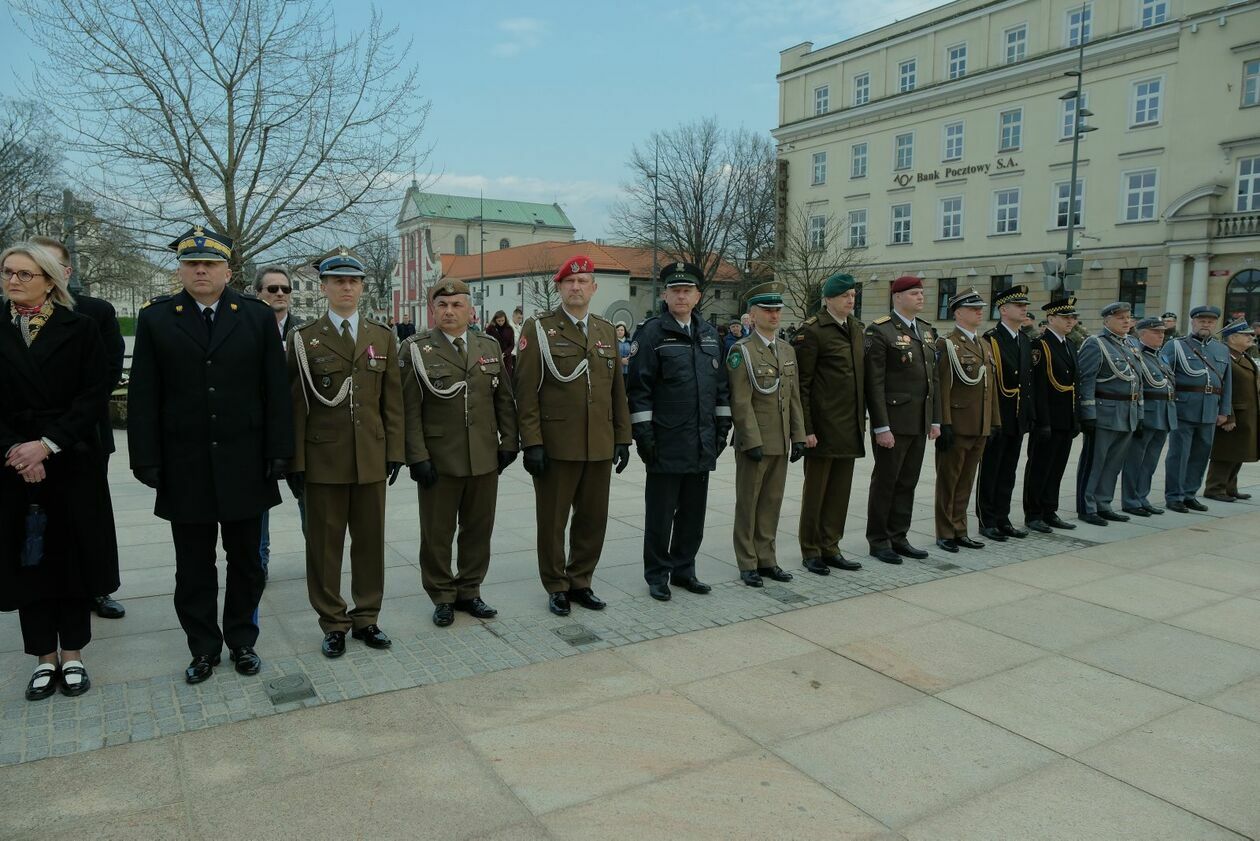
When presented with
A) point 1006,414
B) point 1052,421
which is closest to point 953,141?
point 1052,421

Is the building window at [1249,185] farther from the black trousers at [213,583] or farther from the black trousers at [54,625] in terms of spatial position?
the black trousers at [54,625]

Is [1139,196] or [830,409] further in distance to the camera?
[1139,196]

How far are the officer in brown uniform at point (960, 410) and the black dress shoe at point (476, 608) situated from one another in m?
3.98

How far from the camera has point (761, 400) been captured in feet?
19.9

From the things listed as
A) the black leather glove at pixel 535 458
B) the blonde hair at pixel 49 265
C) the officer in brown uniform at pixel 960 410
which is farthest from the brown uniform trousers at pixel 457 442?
the officer in brown uniform at pixel 960 410

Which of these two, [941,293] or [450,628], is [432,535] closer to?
[450,628]

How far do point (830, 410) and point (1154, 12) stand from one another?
37010 mm

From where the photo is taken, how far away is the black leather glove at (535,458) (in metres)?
5.14

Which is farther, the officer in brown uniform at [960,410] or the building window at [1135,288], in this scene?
the building window at [1135,288]

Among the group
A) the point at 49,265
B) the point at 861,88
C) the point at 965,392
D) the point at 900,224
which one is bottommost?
the point at 965,392

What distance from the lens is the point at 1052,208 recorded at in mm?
36531

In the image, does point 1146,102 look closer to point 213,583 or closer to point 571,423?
Answer: point 571,423

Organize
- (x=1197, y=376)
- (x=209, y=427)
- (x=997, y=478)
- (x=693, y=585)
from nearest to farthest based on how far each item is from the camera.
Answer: (x=209, y=427) → (x=693, y=585) → (x=997, y=478) → (x=1197, y=376)

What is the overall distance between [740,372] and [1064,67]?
3799 cm
